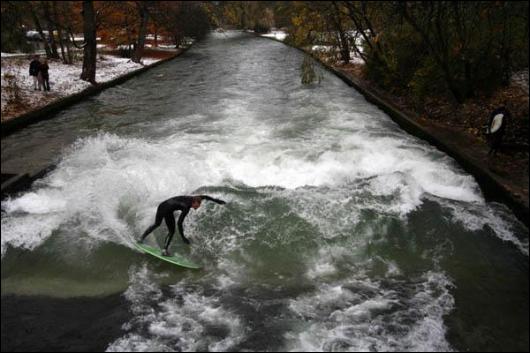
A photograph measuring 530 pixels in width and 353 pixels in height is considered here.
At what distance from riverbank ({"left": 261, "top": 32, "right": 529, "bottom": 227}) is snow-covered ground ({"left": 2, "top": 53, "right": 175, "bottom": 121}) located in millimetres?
16020

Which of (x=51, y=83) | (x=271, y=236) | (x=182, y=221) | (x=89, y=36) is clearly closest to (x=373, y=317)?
(x=271, y=236)

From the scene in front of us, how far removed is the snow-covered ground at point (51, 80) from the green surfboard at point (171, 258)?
36.8 ft

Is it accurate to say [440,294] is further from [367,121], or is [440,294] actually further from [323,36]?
[323,36]

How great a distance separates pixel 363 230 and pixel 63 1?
26824mm

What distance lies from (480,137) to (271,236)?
8956 millimetres

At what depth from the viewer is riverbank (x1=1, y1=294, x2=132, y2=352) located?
6.84m

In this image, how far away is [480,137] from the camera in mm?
14688

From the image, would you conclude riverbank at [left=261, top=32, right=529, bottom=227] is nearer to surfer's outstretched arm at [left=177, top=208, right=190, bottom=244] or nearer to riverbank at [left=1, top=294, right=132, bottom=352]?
surfer's outstretched arm at [left=177, top=208, right=190, bottom=244]

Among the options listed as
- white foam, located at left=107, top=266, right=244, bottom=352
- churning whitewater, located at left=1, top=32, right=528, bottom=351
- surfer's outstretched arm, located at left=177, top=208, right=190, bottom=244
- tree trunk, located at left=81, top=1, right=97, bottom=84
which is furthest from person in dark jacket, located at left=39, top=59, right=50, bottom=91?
white foam, located at left=107, top=266, right=244, bottom=352

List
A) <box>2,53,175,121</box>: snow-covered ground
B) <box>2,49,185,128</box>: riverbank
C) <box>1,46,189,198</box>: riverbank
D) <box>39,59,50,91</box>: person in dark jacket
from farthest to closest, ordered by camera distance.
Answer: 1. <box>39,59,50,91</box>: person in dark jacket
2. <box>2,53,175,121</box>: snow-covered ground
3. <box>2,49,185,128</box>: riverbank
4. <box>1,46,189,198</box>: riverbank

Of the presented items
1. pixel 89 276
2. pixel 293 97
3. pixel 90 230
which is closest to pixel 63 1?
pixel 293 97

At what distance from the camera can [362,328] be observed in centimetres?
722

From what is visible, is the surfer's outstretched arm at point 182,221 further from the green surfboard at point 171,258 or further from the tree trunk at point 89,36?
the tree trunk at point 89,36

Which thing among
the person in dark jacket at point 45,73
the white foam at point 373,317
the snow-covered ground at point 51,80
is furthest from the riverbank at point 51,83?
the white foam at point 373,317
